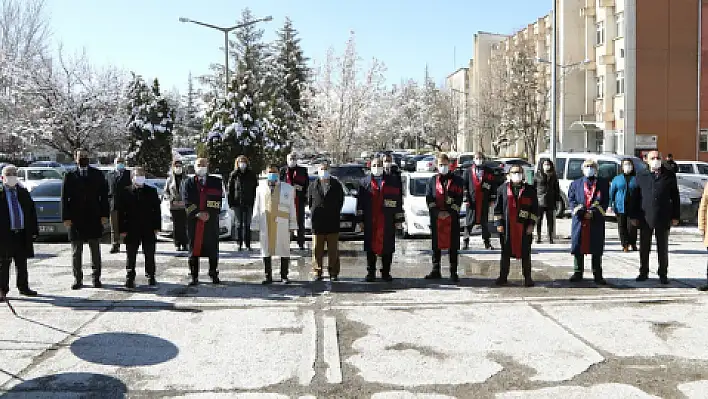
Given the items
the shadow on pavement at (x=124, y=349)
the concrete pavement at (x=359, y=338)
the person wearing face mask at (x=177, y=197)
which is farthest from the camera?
the person wearing face mask at (x=177, y=197)

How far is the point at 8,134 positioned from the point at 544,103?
31385 mm

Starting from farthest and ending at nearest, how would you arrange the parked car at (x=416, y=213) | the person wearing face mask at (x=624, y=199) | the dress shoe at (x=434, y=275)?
the parked car at (x=416, y=213) → the person wearing face mask at (x=624, y=199) → the dress shoe at (x=434, y=275)

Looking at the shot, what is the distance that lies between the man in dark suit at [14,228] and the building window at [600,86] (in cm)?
3903

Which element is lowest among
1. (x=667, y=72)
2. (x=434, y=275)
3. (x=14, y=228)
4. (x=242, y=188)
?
(x=434, y=275)

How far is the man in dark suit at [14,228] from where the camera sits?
940 centimetres

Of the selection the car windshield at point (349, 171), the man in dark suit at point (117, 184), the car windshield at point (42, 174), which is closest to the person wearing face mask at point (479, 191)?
the man in dark suit at point (117, 184)

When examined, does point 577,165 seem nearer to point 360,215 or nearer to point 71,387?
point 360,215

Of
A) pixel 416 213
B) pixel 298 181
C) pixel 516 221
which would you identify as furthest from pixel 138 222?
pixel 416 213

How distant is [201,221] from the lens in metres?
10.7

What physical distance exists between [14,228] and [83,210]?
3.24 feet

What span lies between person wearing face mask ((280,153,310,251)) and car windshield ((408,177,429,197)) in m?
3.42

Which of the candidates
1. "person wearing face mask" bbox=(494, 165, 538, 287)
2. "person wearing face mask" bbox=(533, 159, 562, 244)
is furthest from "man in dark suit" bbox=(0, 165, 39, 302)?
"person wearing face mask" bbox=(533, 159, 562, 244)

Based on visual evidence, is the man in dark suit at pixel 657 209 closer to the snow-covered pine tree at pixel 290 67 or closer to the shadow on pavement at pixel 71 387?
the shadow on pavement at pixel 71 387

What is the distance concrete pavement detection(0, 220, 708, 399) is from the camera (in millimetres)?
6160
